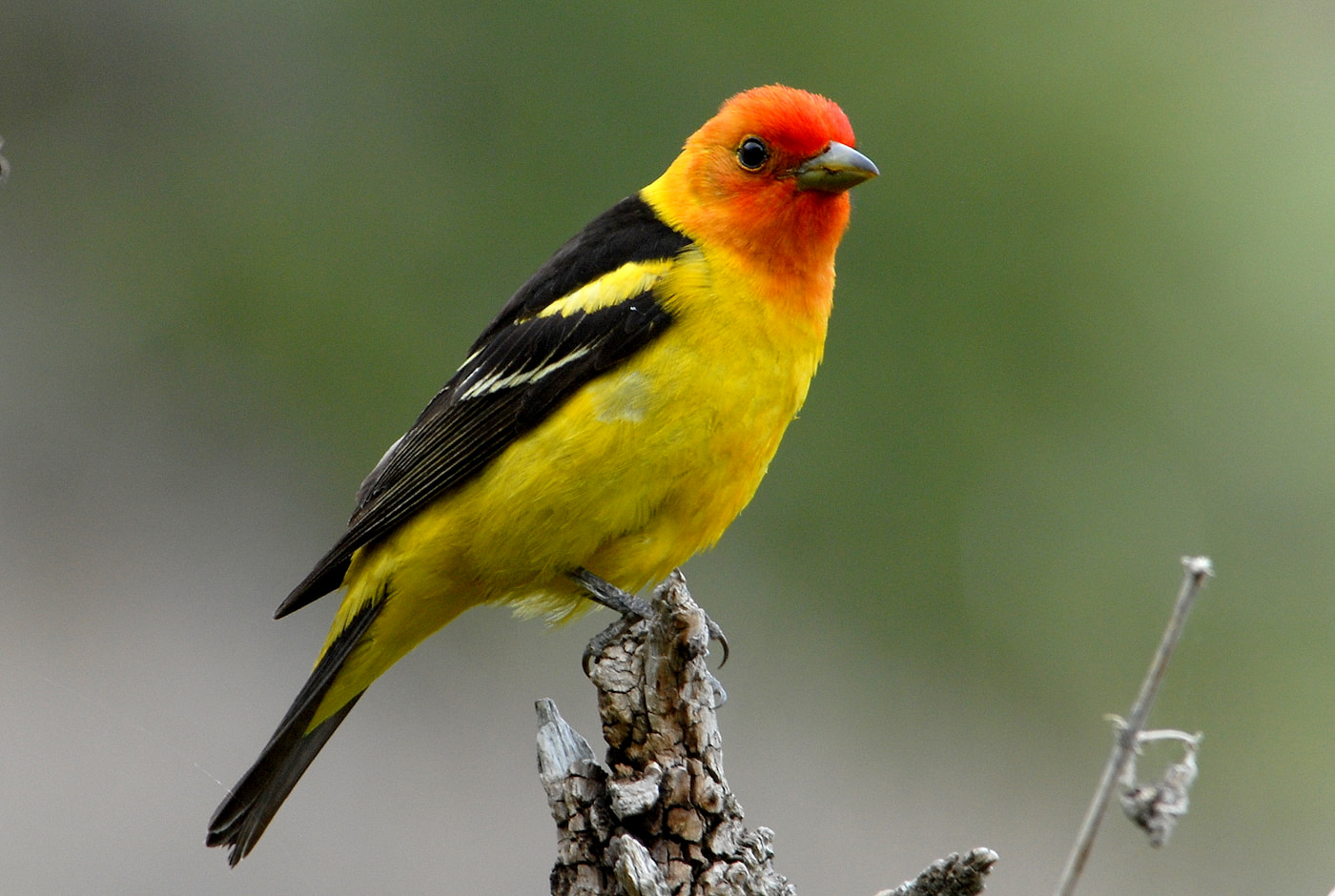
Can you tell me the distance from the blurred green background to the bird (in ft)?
8.62

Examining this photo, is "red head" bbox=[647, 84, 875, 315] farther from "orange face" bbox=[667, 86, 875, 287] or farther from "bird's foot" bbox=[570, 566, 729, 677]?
"bird's foot" bbox=[570, 566, 729, 677]

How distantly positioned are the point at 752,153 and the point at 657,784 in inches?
72.9

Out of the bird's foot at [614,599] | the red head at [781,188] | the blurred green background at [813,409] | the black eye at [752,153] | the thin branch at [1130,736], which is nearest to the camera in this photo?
the thin branch at [1130,736]

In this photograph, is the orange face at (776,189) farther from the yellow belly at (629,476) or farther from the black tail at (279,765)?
the black tail at (279,765)

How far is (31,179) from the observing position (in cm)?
774

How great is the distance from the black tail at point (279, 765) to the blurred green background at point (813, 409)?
232 centimetres

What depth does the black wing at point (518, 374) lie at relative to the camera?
344 centimetres

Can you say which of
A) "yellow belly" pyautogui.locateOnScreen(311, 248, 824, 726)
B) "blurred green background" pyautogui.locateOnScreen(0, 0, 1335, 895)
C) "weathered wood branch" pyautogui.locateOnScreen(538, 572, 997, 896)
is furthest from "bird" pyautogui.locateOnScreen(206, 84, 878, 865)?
"blurred green background" pyautogui.locateOnScreen(0, 0, 1335, 895)

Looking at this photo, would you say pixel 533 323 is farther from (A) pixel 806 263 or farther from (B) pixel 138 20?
(B) pixel 138 20

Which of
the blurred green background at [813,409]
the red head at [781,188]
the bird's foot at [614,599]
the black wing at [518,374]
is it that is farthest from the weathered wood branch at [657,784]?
→ the blurred green background at [813,409]

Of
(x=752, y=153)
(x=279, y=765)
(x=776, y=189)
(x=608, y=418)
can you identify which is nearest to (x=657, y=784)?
(x=608, y=418)

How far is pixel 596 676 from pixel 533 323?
1.18 meters

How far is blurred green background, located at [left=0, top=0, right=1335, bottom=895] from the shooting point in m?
6.33

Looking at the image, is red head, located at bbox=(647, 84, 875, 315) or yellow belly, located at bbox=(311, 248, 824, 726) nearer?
yellow belly, located at bbox=(311, 248, 824, 726)
